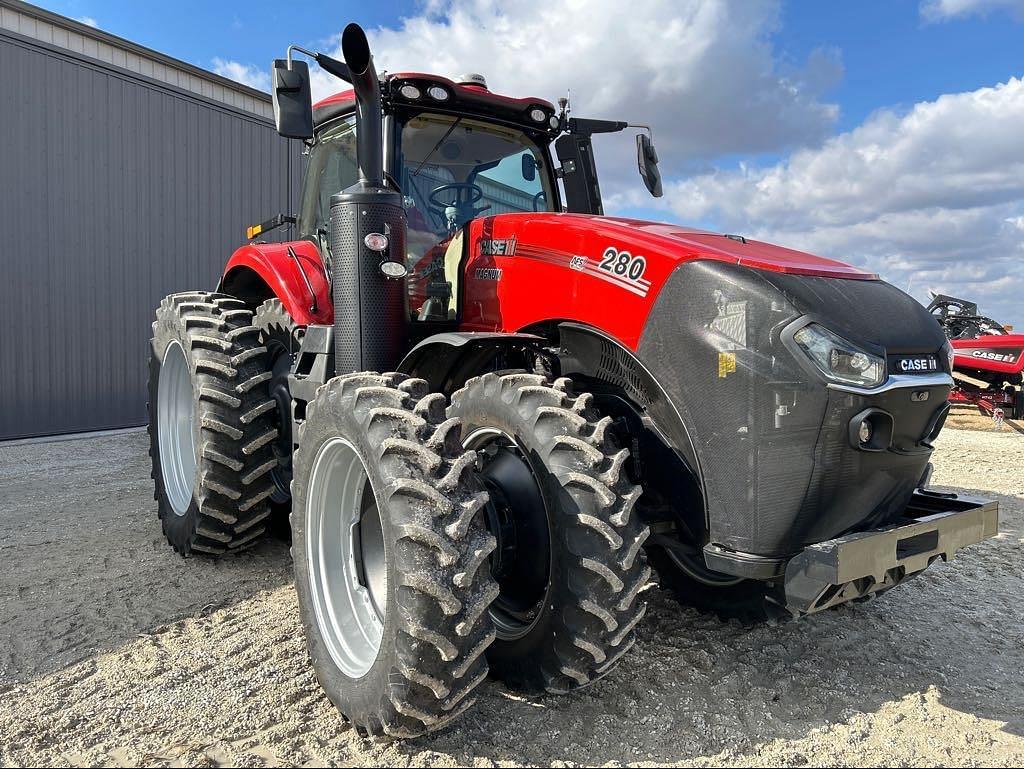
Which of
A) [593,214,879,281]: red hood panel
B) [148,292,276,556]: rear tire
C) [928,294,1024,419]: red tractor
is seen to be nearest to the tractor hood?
[593,214,879,281]: red hood panel

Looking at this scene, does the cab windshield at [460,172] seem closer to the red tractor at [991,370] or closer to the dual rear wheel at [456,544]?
the dual rear wheel at [456,544]

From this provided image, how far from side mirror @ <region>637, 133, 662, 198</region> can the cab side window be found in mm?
1509

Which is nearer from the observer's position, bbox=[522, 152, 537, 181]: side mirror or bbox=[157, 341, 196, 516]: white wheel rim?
bbox=[522, 152, 537, 181]: side mirror

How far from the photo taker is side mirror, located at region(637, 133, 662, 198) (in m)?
4.03

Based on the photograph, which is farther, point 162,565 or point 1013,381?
point 1013,381

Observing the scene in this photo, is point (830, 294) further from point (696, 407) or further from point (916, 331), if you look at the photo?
point (696, 407)

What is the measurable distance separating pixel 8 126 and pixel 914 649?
945 cm

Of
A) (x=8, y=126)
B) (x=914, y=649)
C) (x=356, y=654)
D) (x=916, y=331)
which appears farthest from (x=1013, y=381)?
(x=8, y=126)

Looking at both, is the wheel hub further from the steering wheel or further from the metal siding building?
the metal siding building

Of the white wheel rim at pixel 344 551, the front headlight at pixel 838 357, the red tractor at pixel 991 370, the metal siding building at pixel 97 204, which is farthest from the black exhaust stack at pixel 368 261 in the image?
the red tractor at pixel 991 370

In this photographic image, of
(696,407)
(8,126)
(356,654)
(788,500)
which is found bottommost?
(356,654)

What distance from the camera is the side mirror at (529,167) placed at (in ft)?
12.8

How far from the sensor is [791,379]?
219 cm

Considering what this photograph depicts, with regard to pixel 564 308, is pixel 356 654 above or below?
below
